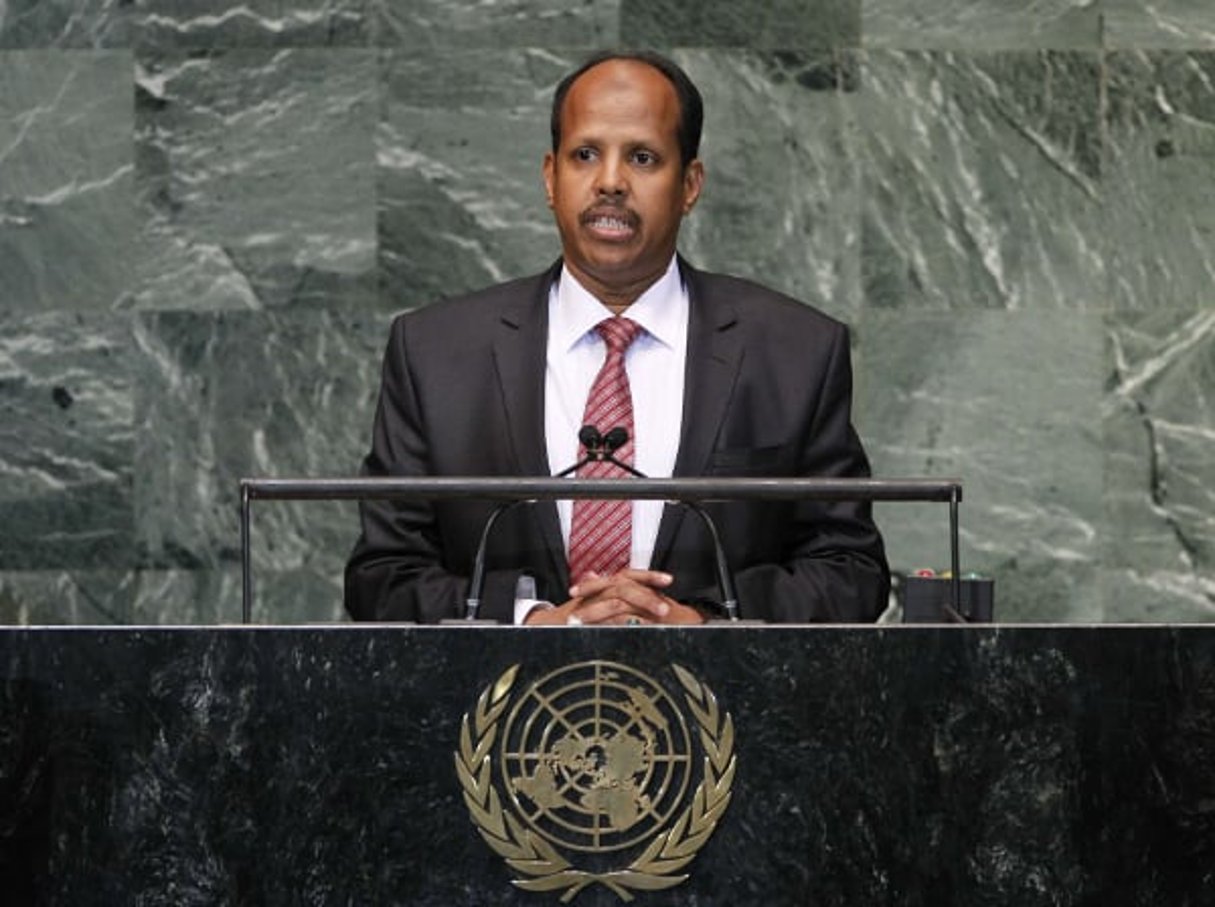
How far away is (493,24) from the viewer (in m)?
6.88

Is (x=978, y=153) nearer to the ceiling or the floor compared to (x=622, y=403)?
nearer to the ceiling

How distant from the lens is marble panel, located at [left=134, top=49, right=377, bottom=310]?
22.6ft

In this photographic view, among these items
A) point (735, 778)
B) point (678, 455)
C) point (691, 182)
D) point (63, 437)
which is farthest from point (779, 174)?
point (735, 778)

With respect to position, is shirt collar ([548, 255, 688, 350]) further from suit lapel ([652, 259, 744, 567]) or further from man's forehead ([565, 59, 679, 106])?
man's forehead ([565, 59, 679, 106])

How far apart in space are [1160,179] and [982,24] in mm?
581

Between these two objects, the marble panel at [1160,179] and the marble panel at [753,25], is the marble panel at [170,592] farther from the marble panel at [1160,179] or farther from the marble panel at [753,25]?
the marble panel at [1160,179]

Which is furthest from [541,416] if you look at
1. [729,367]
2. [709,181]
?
[709,181]

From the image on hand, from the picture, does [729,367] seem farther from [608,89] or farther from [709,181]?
[709,181]

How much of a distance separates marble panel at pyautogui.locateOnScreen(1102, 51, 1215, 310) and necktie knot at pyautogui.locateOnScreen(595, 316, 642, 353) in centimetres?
243

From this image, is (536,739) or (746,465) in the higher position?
(746,465)

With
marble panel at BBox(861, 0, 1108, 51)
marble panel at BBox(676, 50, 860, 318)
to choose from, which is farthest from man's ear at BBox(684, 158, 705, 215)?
marble panel at BBox(861, 0, 1108, 51)

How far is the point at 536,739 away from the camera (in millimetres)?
3506

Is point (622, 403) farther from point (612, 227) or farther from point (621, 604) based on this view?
point (621, 604)

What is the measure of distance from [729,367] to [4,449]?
8.92 ft
